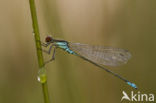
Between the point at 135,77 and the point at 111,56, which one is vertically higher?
the point at 111,56

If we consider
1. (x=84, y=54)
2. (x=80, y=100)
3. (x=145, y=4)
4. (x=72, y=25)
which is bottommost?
(x=80, y=100)

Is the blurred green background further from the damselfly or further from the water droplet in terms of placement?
the water droplet

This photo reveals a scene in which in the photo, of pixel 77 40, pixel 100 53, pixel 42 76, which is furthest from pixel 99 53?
pixel 42 76

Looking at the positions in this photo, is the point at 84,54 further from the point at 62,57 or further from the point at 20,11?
the point at 20,11

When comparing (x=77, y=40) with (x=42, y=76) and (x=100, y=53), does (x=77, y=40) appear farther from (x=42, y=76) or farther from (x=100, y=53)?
(x=42, y=76)

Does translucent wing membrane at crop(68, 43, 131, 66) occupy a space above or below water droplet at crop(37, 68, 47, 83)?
below

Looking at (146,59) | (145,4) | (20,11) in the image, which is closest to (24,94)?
(20,11)

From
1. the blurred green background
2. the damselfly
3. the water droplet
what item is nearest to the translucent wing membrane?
the damselfly
